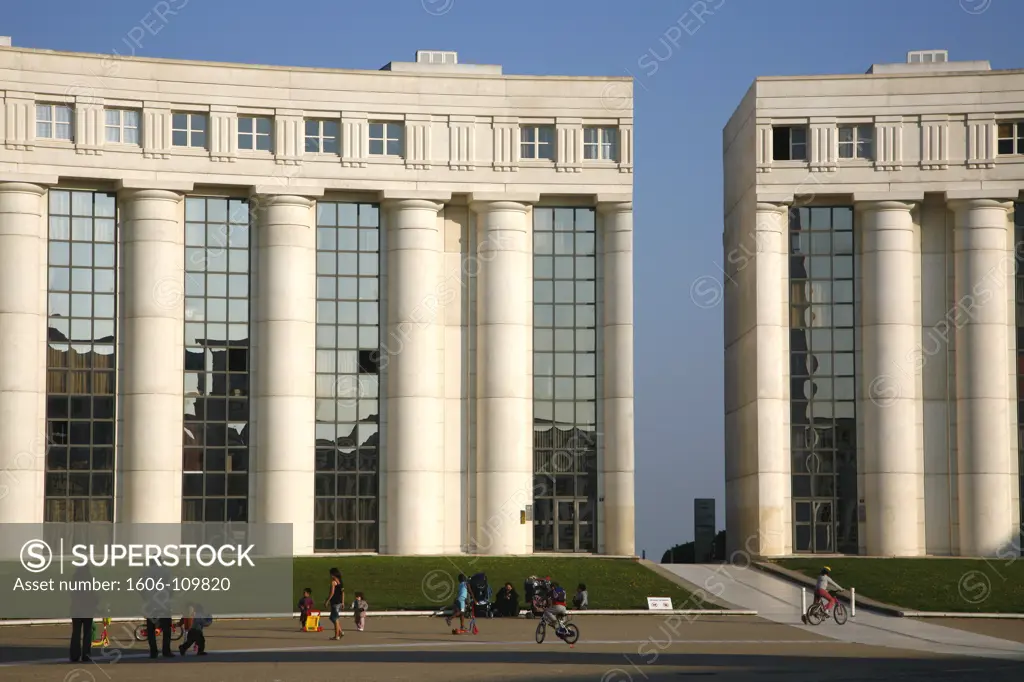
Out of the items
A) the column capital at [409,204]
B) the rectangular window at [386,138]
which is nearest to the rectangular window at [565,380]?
the column capital at [409,204]

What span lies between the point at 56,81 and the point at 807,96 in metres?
33.6

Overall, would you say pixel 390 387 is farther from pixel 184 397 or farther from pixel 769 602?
pixel 769 602

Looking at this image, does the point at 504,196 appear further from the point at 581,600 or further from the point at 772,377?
the point at 581,600

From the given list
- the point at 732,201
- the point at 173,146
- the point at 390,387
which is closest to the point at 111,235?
the point at 173,146

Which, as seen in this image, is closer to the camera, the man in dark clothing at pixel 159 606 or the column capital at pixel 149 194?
the man in dark clothing at pixel 159 606

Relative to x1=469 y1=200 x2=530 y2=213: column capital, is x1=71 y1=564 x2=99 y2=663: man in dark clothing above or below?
below

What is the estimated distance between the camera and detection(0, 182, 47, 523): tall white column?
70812mm

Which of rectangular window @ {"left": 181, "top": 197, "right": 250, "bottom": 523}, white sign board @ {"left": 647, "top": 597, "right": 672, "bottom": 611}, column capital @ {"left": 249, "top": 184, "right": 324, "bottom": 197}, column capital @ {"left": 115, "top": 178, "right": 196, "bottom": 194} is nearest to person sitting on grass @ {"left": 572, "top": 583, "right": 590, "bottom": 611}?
white sign board @ {"left": 647, "top": 597, "right": 672, "bottom": 611}

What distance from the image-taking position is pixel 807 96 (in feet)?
255

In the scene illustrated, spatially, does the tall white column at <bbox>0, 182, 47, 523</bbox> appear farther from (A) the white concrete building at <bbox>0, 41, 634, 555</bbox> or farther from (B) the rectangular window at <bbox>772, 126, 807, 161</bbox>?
(B) the rectangular window at <bbox>772, 126, 807, 161</bbox>

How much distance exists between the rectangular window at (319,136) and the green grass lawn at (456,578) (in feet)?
60.4

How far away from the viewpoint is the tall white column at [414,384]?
244ft

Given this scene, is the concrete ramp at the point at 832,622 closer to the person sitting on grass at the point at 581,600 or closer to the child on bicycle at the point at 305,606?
the person sitting on grass at the point at 581,600

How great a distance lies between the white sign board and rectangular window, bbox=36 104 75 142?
3377cm
